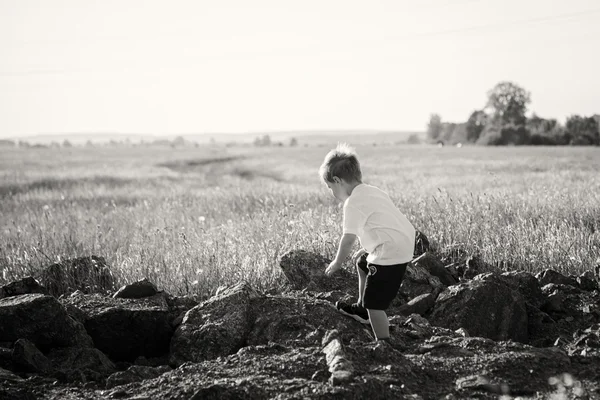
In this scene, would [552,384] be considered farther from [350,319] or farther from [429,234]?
[429,234]

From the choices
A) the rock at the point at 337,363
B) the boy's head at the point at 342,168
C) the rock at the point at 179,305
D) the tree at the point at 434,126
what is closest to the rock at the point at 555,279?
the boy's head at the point at 342,168

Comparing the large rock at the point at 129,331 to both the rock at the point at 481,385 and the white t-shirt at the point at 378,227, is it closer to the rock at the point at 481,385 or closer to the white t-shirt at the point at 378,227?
the white t-shirt at the point at 378,227

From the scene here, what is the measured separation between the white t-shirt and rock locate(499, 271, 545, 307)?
1.43m

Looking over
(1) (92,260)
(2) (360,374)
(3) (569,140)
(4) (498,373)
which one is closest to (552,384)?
(4) (498,373)

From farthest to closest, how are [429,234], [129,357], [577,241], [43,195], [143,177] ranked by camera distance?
[143,177]
[43,195]
[429,234]
[577,241]
[129,357]

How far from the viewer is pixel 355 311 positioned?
4.93 m

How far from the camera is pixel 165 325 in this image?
506 cm

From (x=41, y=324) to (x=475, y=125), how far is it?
95068 millimetres

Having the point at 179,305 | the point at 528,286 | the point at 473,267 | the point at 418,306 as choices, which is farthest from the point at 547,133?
the point at 179,305

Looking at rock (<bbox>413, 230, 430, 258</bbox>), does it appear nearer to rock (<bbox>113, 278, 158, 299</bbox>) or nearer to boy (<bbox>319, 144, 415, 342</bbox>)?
boy (<bbox>319, 144, 415, 342</bbox>)

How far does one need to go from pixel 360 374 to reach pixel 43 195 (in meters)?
17.9

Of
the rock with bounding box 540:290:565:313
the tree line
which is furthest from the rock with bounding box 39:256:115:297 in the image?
the tree line

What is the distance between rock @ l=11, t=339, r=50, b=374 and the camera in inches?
172

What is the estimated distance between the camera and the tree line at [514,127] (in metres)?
74.4
